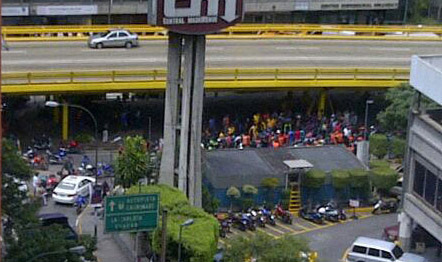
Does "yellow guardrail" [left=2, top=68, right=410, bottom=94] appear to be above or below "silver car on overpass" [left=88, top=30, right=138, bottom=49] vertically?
below

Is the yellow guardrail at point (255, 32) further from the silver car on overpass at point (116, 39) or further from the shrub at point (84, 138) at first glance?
the shrub at point (84, 138)

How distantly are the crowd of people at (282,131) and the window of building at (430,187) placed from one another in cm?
1023

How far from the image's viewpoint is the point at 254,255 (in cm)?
2684

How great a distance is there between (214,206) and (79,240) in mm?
9585

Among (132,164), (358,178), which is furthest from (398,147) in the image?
(132,164)

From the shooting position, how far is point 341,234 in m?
35.0

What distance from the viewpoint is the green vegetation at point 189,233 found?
90.6ft

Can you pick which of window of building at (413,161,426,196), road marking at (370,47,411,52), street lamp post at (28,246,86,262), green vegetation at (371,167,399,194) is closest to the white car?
green vegetation at (371,167,399,194)

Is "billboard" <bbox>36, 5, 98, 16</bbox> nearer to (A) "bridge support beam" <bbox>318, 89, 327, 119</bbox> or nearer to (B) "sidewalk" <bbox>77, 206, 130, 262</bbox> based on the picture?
(A) "bridge support beam" <bbox>318, 89, 327, 119</bbox>

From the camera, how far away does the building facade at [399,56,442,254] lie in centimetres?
3175

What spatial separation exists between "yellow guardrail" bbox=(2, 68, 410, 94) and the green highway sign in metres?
17.2

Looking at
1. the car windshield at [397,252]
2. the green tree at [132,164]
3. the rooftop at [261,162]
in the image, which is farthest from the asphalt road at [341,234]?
the green tree at [132,164]

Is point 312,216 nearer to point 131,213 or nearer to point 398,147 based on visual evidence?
point 398,147

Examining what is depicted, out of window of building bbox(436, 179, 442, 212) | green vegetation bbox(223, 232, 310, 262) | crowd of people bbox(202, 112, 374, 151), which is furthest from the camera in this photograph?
crowd of people bbox(202, 112, 374, 151)
